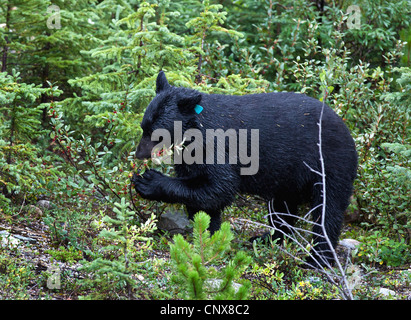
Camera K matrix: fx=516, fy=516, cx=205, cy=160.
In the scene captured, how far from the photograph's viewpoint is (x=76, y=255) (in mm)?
4520

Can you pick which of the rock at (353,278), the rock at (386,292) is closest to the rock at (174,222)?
the rock at (353,278)

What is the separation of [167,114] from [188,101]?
26cm

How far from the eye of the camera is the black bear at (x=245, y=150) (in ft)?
16.3

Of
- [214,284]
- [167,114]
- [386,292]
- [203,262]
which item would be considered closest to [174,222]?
[167,114]

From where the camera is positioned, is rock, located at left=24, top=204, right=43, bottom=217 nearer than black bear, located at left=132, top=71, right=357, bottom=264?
No

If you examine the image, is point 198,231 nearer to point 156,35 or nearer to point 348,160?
point 348,160

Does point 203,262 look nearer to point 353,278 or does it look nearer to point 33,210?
point 353,278

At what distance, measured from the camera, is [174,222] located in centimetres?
566

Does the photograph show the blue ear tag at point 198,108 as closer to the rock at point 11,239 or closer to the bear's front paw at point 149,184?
the bear's front paw at point 149,184

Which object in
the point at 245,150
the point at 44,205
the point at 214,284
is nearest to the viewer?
the point at 214,284

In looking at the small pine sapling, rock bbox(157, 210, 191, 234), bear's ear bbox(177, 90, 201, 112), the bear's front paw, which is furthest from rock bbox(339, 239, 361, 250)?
the small pine sapling

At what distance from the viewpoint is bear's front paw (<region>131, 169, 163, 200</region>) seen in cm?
508

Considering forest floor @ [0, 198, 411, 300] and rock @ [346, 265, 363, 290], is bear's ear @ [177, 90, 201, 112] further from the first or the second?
rock @ [346, 265, 363, 290]

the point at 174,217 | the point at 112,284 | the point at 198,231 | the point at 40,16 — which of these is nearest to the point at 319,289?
the point at 198,231
